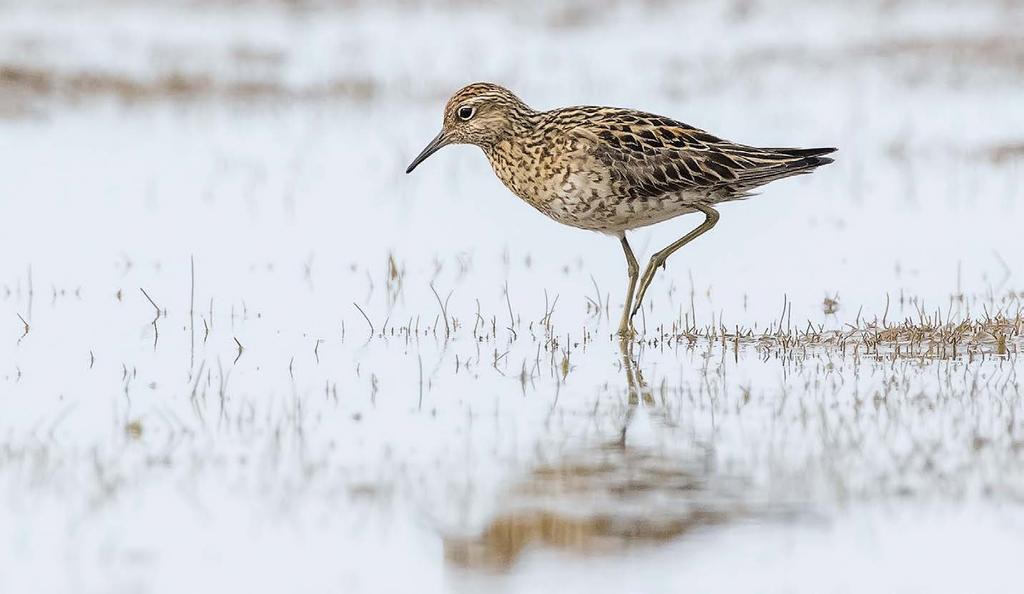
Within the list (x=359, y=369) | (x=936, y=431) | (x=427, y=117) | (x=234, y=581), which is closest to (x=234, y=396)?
(x=359, y=369)

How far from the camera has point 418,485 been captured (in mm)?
7254

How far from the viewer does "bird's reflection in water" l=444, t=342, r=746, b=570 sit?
21.5ft

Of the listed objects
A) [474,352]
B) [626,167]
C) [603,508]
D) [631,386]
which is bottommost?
[603,508]

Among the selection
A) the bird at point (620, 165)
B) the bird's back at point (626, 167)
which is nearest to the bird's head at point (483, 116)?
the bird at point (620, 165)

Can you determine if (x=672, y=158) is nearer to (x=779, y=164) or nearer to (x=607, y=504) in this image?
(x=779, y=164)

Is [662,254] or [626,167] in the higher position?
[626,167]

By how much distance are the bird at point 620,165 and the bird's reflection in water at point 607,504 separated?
9.29 ft

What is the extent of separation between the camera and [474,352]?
10000 millimetres

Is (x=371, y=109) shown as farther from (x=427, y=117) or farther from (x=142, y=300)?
(x=142, y=300)

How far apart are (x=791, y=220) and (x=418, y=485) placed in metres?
8.01

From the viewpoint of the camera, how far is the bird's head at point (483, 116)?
11094mm

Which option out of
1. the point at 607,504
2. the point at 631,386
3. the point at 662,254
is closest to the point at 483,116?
the point at 662,254

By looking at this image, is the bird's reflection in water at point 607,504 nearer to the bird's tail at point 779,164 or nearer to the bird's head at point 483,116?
the bird's tail at point 779,164

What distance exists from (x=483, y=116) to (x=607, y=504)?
15.4ft
